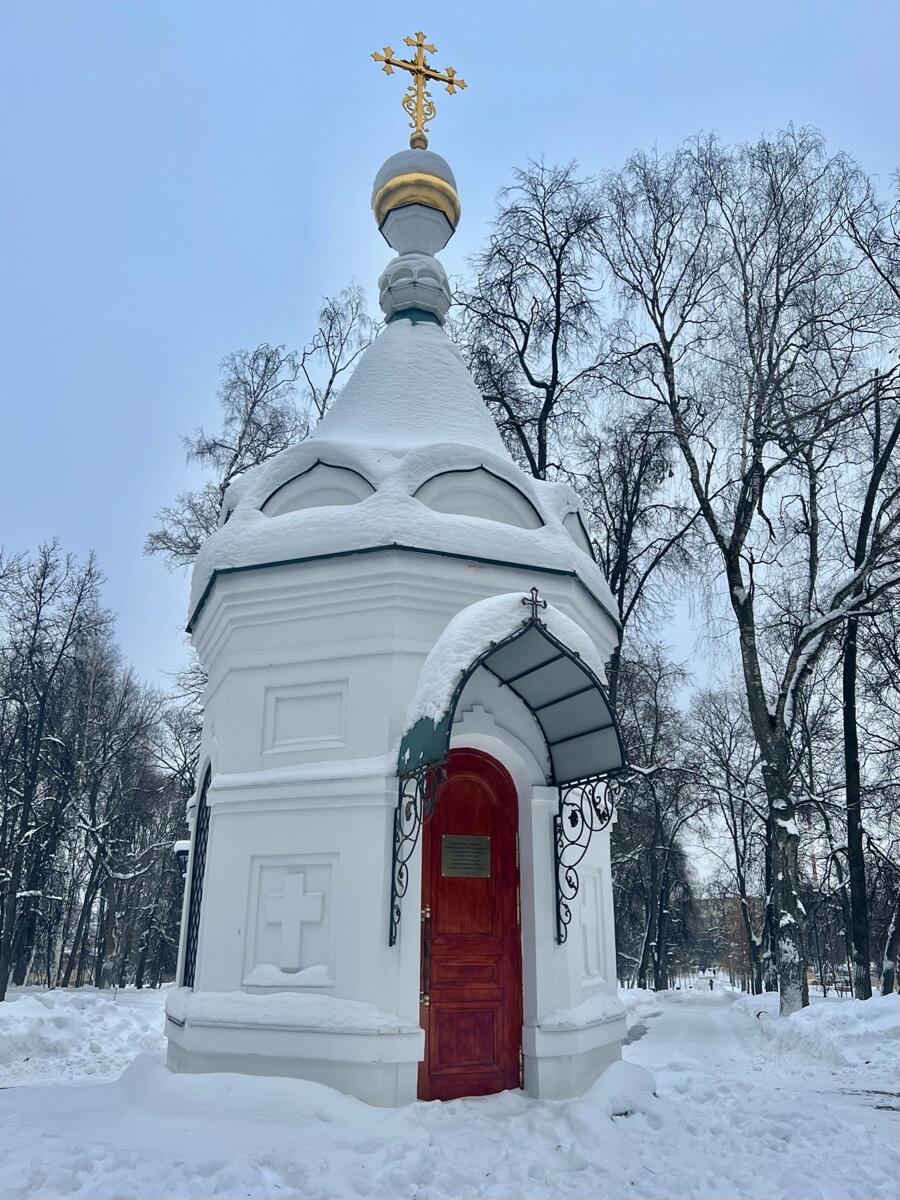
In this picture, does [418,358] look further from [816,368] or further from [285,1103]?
[816,368]

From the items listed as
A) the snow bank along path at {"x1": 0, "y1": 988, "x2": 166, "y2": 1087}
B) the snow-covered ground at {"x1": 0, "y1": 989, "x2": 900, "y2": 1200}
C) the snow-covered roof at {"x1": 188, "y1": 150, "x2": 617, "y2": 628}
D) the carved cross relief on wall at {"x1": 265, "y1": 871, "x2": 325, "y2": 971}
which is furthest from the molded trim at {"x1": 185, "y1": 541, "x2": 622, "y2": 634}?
the snow bank along path at {"x1": 0, "y1": 988, "x2": 166, "y2": 1087}

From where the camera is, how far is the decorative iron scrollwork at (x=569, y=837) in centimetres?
559

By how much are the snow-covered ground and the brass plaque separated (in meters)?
1.28

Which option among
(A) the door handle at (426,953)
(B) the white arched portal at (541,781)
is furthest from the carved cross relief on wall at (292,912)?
(A) the door handle at (426,953)

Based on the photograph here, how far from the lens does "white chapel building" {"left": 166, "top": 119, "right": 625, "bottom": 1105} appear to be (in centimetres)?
509

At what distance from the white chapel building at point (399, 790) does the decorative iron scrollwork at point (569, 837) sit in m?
0.02

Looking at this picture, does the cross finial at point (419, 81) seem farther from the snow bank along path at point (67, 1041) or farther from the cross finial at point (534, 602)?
the snow bank along path at point (67, 1041)

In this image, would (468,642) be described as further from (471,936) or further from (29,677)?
(29,677)

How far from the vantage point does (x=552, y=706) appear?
227 inches

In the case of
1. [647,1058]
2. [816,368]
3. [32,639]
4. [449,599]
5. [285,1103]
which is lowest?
[647,1058]

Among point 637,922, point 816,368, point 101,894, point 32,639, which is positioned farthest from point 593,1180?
point 637,922

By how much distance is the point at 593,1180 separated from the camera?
13.6ft

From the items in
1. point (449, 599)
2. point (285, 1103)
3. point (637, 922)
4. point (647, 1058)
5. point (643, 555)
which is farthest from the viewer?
point (637, 922)

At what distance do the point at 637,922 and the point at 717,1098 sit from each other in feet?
85.4
